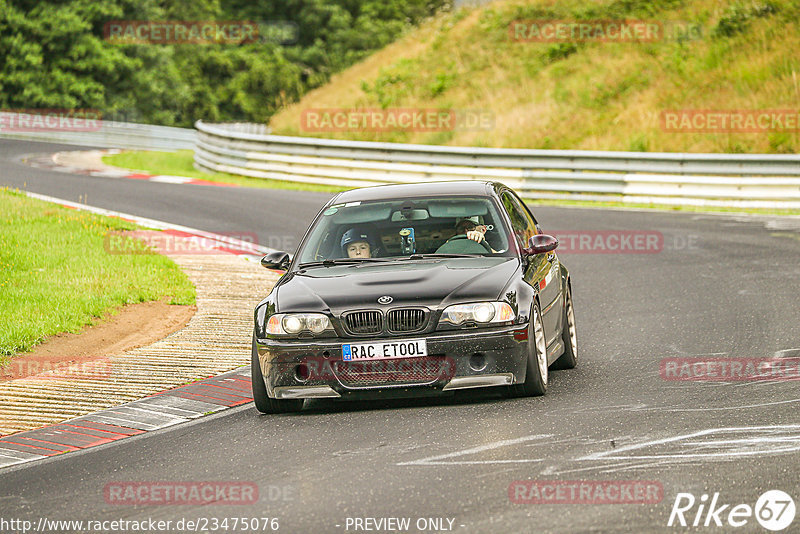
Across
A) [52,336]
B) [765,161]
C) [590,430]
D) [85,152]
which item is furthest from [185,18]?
[590,430]

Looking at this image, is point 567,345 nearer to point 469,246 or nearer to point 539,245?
point 539,245

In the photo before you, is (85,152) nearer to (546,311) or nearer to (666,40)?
(666,40)

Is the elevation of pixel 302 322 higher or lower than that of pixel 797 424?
higher

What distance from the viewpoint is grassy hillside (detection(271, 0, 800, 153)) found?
28.7 metres

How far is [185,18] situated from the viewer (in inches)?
2662

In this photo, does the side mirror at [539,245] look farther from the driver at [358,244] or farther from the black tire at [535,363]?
the driver at [358,244]

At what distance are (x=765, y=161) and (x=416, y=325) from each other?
15.8 metres

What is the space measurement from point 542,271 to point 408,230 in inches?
42.3

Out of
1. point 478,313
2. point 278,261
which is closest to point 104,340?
point 278,261

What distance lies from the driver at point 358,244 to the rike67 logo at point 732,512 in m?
3.89

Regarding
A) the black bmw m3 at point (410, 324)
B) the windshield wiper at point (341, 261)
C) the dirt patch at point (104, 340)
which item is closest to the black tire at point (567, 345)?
the black bmw m3 at point (410, 324)

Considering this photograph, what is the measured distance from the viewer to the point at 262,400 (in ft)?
26.2

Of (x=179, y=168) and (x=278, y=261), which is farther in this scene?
(x=179, y=168)

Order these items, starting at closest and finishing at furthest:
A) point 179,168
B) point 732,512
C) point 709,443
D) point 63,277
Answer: point 732,512 → point 709,443 → point 63,277 → point 179,168
